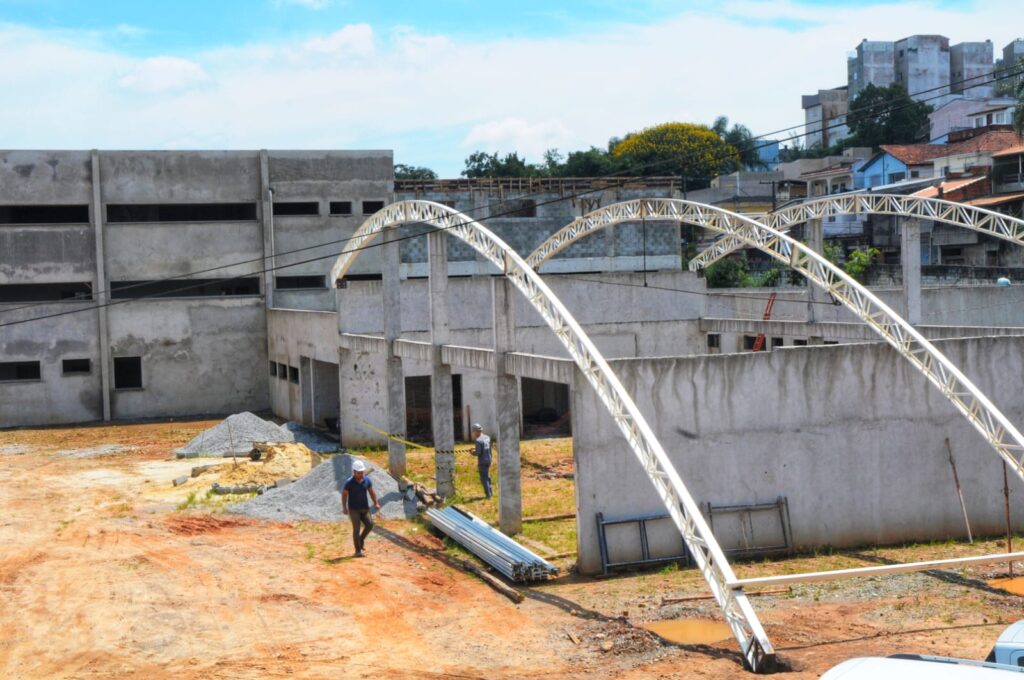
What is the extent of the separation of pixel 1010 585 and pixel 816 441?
3815 mm

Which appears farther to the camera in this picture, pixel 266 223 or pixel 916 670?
pixel 266 223

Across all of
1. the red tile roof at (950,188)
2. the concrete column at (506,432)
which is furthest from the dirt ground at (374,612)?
the red tile roof at (950,188)

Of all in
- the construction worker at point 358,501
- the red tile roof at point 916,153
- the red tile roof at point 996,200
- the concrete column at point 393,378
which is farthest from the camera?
the red tile roof at point 916,153

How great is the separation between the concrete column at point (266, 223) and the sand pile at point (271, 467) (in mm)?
13863

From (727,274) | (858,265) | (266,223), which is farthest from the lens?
(727,274)

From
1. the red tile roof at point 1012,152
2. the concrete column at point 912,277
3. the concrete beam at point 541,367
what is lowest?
the concrete beam at point 541,367

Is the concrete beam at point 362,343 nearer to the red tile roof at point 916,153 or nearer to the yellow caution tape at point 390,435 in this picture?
the yellow caution tape at point 390,435

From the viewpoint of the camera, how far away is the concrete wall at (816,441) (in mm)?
17219

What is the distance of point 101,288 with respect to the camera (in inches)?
1540

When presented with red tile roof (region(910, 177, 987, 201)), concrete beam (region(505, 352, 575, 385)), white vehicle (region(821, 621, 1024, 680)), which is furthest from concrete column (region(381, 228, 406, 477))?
red tile roof (region(910, 177, 987, 201))

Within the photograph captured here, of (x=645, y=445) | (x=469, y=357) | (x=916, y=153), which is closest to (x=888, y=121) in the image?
(x=916, y=153)

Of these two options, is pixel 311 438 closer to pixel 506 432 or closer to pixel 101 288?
pixel 101 288

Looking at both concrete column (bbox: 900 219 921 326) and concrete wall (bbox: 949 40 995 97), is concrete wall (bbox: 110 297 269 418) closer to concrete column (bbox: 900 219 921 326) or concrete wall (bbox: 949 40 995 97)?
concrete column (bbox: 900 219 921 326)

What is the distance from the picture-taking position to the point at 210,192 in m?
40.4
